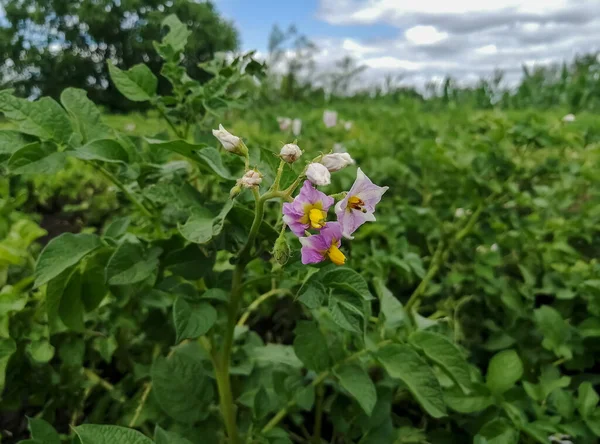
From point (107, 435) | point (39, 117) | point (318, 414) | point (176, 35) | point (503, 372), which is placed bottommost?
point (318, 414)

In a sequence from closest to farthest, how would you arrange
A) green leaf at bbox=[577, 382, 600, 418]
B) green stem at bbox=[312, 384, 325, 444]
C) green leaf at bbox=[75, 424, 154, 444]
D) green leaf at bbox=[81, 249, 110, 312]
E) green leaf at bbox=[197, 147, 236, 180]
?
green leaf at bbox=[75, 424, 154, 444] < green leaf at bbox=[197, 147, 236, 180] < green leaf at bbox=[81, 249, 110, 312] < green leaf at bbox=[577, 382, 600, 418] < green stem at bbox=[312, 384, 325, 444]

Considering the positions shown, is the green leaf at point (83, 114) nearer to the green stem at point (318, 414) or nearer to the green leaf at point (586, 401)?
the green stem at point (318, 414)

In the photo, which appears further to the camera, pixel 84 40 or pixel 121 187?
pixel 84 40

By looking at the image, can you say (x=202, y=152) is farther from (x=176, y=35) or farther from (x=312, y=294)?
(x=176, y=35)

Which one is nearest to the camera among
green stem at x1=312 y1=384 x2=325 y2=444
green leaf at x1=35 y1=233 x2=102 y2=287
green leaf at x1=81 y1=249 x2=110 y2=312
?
green leaf at x1=35 y1=233 x2=102 y2=287

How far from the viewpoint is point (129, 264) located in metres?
0.87

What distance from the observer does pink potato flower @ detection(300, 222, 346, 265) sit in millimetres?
667

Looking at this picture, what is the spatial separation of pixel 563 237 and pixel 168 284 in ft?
4.00

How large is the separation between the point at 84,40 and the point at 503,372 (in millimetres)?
5495

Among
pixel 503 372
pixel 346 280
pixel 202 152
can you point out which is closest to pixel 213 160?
pixel 202 152

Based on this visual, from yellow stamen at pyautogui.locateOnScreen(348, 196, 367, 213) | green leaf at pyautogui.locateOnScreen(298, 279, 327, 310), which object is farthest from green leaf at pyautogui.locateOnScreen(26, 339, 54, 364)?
yellow stamen at pyautogui.locateOnScreen(348, 196, 367, 213)

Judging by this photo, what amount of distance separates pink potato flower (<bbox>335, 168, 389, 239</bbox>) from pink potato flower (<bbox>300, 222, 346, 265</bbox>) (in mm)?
12

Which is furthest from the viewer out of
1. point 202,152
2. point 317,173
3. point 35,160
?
point 35,160

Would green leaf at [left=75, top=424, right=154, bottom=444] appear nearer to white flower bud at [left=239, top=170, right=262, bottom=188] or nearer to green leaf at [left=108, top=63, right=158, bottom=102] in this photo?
white flower bud at [left=239, top=170, right=262, bottom=188]
